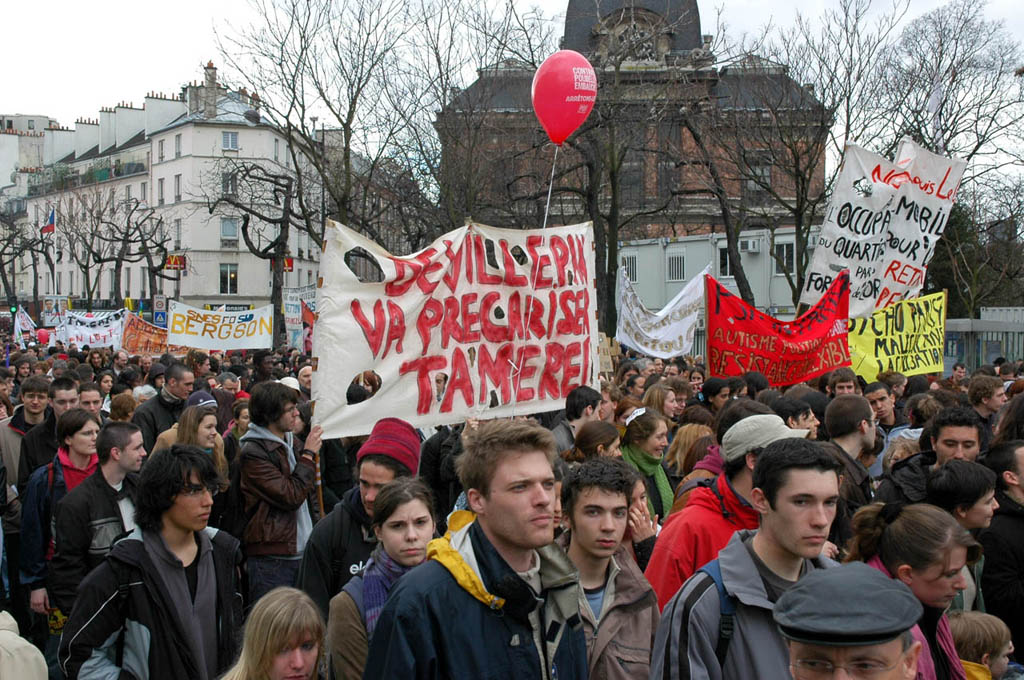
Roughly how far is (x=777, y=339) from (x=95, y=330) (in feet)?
60.0

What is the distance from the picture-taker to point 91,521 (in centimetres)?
507

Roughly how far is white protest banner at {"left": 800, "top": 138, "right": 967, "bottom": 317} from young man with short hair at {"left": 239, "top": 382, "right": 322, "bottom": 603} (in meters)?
7.05

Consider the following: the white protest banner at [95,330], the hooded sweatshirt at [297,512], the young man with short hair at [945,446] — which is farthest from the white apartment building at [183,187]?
the young man with short hair at [945,446]

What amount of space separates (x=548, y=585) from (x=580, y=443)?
2882 millimetres

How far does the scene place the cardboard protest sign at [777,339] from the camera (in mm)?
10375

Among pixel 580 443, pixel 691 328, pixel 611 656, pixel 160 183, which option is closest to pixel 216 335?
pixel 691 328

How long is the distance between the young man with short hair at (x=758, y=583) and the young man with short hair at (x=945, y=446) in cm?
222

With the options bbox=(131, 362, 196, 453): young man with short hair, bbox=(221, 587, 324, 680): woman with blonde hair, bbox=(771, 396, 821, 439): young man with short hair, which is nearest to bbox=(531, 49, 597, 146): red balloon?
bbox=(131, 362, 196, 453): young man with short hair

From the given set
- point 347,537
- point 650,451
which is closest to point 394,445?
point 347,537

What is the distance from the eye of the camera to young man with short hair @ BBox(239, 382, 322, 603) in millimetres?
5605

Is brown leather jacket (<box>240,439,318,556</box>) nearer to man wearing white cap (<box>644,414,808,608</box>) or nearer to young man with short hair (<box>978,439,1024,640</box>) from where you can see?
man wearing white cap (<box>644,414,808,608</box>)

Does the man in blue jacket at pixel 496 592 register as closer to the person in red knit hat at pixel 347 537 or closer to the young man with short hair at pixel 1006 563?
the person in red knit hat at pixel 347 537

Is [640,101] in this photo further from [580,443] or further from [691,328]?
[580,443]

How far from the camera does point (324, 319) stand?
19.6ft
